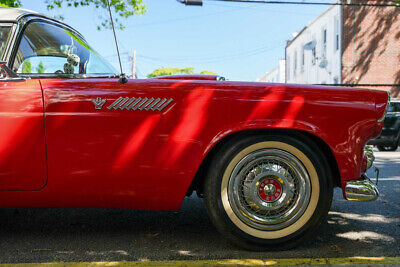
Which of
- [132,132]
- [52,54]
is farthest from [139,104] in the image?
[52,54]

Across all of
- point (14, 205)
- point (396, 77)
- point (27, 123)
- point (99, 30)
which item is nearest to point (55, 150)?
point (27, 123)

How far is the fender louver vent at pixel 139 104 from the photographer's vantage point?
2289 mm

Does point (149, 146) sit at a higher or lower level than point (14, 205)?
higher

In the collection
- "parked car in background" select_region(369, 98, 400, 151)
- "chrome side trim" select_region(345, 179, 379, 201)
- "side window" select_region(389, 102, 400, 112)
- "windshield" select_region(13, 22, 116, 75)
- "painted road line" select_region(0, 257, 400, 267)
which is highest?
"windshield" select_region(13, 22, 116, 75)

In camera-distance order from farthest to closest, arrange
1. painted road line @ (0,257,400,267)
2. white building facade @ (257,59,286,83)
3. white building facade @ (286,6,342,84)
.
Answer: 1. white building facade @ (257,59,286,83)
2. white building facade @ (286,6,342,84)
3. painted road line @ (0,257,400,267)

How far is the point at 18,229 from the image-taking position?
284 cm

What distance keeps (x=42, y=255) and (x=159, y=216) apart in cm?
110

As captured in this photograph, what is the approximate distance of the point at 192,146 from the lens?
7.54ft

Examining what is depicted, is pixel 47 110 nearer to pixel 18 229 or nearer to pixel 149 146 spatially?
pixel 149 146

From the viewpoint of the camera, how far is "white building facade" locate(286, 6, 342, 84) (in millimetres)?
21834

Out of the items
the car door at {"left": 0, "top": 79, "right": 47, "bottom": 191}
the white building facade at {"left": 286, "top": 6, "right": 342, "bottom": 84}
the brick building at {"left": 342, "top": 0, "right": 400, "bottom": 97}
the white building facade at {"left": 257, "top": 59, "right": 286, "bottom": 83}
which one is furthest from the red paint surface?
the white building facade at {"left": 257, "top": 59, "right": 286, "bottom": 83}

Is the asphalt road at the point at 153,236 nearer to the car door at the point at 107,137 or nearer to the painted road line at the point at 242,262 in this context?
the painted road line at the point at 242,262

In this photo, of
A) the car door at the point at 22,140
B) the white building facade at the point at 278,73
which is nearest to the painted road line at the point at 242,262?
the car door at the point at 22,140

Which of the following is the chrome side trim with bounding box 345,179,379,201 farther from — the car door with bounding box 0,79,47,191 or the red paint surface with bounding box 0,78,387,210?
the car door with bounding box 0,79,47,191
